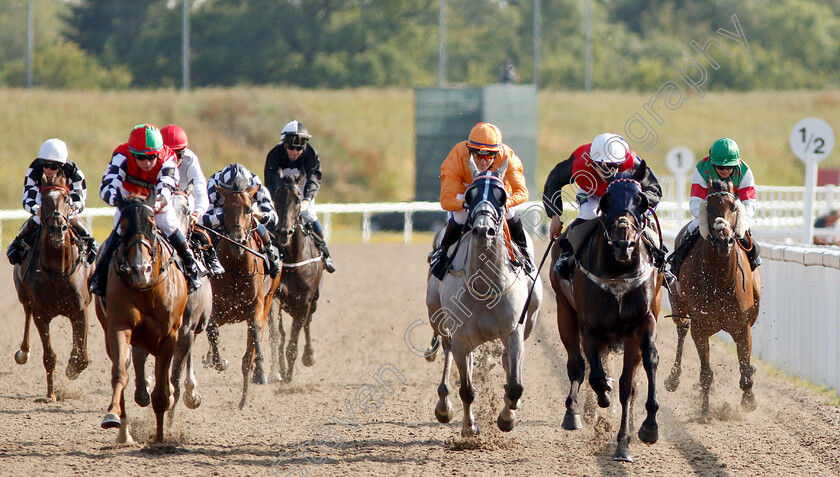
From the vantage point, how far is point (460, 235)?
24.2 feet

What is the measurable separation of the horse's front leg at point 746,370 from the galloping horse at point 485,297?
1917 mm

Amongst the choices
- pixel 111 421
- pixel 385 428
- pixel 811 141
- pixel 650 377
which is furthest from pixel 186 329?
pixel 811 141

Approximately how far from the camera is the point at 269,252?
9.16 metres

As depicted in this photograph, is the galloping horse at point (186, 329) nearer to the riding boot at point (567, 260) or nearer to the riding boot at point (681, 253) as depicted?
the riding boot at point (567, 260)

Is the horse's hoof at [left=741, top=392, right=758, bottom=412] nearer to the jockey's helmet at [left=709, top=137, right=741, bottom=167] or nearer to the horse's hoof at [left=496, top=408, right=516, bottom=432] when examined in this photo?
the jockey's helmet at [left=709, top=137, right=741, bottom=167]

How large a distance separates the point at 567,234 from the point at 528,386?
208cm

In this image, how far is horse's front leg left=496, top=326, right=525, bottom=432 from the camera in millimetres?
6805

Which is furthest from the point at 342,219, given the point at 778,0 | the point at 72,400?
the point at 778,0

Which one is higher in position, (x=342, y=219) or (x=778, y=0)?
(x=778, y=0)

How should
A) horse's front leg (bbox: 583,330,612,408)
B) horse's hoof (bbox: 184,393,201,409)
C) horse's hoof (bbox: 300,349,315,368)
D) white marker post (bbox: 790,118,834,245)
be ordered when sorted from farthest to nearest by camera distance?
white marker post (bbox: 790,118,834,245) < horse's hoof (bbox: 300,349,315,368) < horse's hoof (bbox: 184,393,201,409) < horse's front leg (bbox: 583,330,612,408)

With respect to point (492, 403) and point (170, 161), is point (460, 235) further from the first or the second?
point (170, 161)

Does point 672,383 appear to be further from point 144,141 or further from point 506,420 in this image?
point 144,141

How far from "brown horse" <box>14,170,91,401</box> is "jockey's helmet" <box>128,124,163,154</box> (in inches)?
60.8

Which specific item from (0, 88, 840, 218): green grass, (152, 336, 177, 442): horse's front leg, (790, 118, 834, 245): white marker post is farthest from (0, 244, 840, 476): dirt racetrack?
(0, 88, 840, 218): green grass
